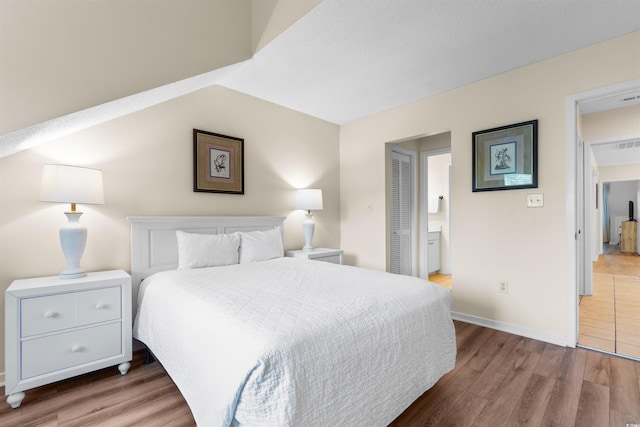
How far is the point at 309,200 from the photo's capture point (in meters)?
3.46

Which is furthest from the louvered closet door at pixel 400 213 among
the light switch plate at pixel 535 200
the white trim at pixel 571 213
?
the white trim at pixel 571 213

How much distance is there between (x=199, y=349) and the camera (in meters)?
1.31

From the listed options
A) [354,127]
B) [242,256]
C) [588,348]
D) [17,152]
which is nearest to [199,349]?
[242,256]

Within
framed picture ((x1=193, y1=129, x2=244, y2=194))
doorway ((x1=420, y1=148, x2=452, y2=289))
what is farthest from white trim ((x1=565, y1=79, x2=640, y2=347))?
framed picture ((x1=193, y1=129, x2=244, y2=194))

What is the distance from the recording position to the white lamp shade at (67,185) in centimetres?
188

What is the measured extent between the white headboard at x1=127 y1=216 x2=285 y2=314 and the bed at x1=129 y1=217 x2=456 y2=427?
0.91 feet

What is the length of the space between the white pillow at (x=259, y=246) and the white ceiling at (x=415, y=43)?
151 centimetres

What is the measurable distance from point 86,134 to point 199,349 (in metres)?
1.96

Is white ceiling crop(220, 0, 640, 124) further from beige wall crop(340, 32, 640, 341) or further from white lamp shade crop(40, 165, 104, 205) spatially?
white lamp shade crop(40, 165, 104, 205)

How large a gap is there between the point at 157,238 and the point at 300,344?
6.35 ft

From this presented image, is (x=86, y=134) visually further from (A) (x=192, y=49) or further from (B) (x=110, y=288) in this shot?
(B) (x=110, y=288)

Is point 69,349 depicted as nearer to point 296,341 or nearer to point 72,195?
point 72,195

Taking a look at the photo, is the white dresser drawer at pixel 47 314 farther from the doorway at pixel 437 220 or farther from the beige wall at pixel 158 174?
the doorway at pixel 437 220

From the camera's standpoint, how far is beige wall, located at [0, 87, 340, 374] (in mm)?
2002
